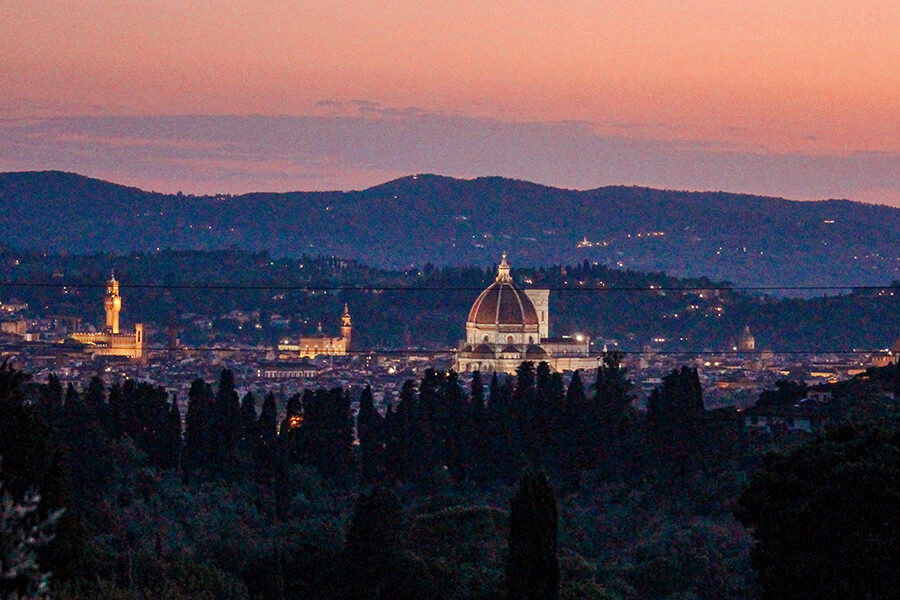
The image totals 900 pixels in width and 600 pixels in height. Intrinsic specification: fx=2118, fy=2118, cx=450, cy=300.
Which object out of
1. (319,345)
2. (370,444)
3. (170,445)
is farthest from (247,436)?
(319,345)

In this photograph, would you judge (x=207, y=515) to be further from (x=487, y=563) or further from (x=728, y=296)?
(x=728, y=296)

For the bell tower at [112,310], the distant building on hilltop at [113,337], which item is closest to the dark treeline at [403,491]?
the distant building on hilltop at [113,337]

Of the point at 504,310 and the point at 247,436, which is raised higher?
the point at 504,310

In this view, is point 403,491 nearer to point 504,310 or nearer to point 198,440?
point 198,440

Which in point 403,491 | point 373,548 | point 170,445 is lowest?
point 403,491

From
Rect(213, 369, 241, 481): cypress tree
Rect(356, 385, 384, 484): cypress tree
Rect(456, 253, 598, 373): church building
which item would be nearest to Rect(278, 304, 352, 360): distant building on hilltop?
Rect(456, 253, 598, 373): church building

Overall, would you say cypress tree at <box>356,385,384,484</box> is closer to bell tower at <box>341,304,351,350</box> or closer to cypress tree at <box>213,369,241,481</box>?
cypress tree at <box>213,369,241,481</box>

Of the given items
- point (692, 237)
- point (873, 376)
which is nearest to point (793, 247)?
point (692, 237)
